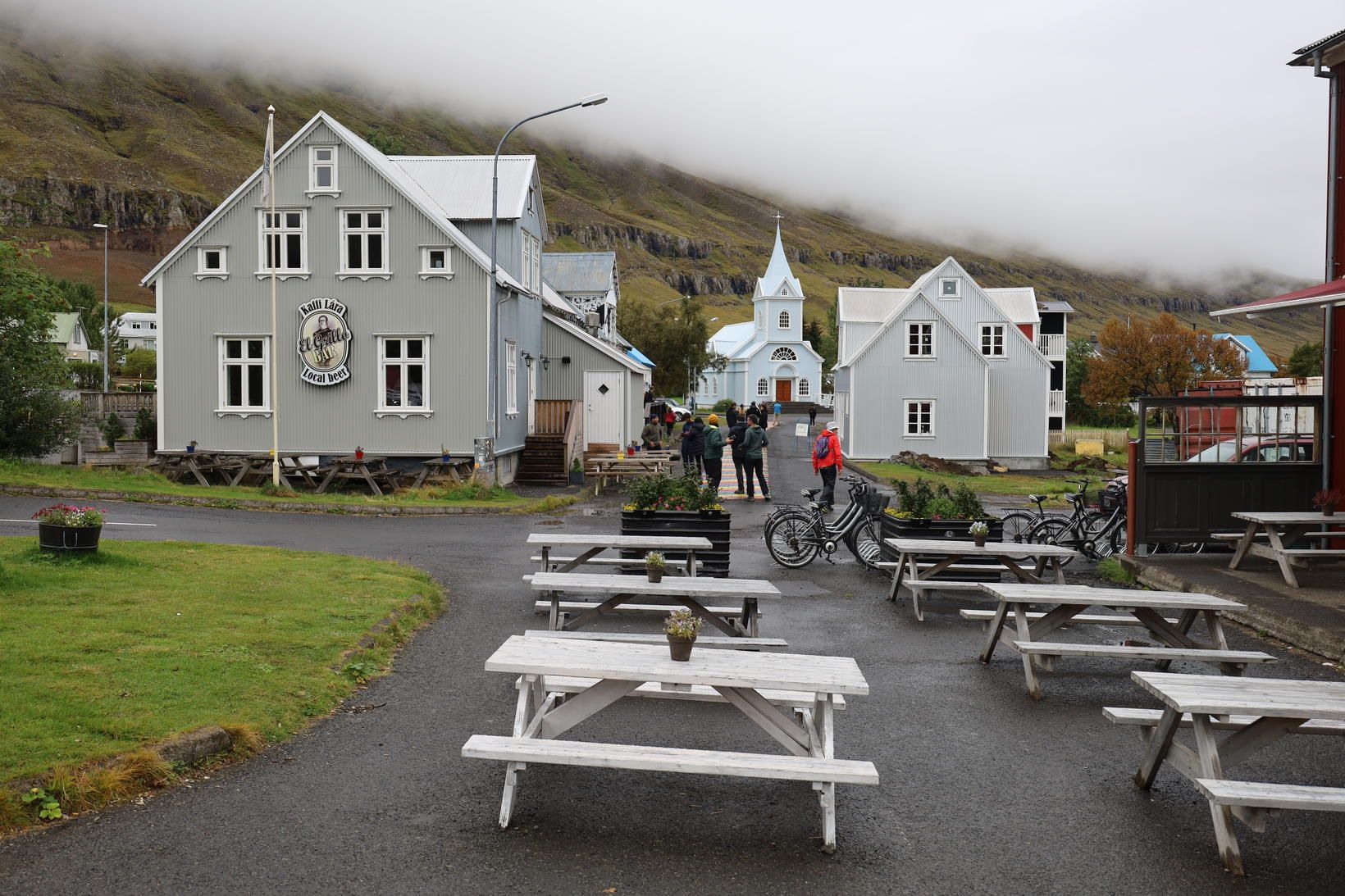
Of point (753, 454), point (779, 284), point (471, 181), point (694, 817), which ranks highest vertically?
point (779, 284)

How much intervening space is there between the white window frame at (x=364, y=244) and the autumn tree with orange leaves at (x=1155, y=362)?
186ft

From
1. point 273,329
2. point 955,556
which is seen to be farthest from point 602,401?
point 955,556

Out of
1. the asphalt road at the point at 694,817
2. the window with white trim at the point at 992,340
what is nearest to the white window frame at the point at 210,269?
the asphalt road at the point at 694,817

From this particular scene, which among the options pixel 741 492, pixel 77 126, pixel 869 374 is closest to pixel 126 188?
pixel 77 126

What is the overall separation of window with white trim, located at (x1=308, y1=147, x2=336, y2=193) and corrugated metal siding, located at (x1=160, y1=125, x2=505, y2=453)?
24 cm

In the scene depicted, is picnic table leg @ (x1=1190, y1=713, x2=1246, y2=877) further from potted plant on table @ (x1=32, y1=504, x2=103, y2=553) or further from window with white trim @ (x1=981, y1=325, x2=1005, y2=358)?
window with white trim @ (x1=981, y1=325, x2=1005, y2=358)

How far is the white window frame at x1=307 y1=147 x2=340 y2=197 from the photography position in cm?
2667

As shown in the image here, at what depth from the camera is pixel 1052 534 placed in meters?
16.3

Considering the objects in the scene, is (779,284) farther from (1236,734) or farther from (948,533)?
(1236,734)

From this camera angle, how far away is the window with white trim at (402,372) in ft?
89.3

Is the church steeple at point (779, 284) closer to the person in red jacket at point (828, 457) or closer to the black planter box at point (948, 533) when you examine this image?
the person in red jacket at point (828, 457)

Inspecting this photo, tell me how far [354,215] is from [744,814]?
2412cm

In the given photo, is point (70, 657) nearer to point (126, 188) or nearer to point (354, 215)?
point (354, 215)

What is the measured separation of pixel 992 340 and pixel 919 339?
528 cm
